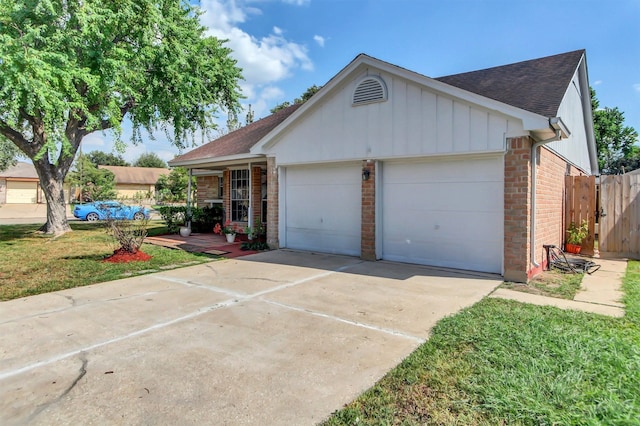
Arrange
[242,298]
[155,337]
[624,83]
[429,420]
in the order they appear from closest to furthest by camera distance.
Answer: [429,420] < [155,337] < [242,298] < [624,83]

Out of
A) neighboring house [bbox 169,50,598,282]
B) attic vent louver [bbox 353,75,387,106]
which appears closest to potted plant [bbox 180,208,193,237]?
neighboring house [bbox 169,50,598,282]

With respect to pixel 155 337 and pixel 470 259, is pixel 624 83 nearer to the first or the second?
pixel 470 259

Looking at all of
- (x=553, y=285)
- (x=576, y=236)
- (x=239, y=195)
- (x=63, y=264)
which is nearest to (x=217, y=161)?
(x=239, y=195)

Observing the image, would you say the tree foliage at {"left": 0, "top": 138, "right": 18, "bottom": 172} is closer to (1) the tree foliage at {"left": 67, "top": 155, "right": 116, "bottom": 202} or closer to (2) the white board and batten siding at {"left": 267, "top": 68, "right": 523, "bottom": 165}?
(1) the tree foliage at {"left": 67, "top": 155, "right": 116, "bottom": 202}

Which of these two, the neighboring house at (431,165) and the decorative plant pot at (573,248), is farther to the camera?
the decorative plant pot at (573,248)

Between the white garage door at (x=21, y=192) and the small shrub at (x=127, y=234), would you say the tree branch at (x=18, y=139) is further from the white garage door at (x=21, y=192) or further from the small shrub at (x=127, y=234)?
the white garage door at (x=21, y=192)

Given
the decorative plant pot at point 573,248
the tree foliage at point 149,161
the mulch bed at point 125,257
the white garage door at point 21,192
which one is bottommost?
the mulch bed at point 125,257

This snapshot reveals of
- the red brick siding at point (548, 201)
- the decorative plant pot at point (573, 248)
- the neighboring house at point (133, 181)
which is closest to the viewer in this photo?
the red brick siding at point (548, 201)

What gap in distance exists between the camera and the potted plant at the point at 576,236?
30.6 ft

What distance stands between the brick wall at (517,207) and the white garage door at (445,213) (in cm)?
25

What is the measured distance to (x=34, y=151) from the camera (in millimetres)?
13086

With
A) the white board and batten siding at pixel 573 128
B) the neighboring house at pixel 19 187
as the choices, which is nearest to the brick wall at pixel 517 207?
the white board and batten siding at pixel 573 128

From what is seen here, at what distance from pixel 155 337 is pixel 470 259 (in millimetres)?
5945

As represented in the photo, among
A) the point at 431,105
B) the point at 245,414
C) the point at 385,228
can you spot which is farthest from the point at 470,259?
the point at 245,414
